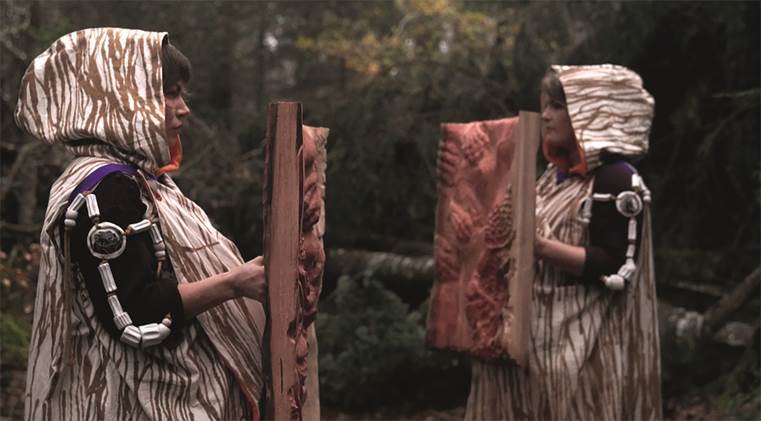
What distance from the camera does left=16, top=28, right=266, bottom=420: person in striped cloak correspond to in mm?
3012

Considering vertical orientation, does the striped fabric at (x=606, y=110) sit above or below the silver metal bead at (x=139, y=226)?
above

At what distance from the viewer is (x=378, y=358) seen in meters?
8.19

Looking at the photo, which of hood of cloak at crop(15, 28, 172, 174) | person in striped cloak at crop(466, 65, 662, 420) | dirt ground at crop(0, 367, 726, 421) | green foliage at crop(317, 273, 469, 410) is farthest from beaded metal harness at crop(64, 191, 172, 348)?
green foliage at crop(317, 273, 469, 410)

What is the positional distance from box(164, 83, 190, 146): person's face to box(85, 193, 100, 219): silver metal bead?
1.03 feet

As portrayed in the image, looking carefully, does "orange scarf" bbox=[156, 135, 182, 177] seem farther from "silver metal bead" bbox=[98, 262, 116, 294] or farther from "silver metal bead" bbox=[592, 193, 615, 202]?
"silver metal bead" bbox=[592, 193, 615, 202]

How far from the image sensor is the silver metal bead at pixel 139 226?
3.00m

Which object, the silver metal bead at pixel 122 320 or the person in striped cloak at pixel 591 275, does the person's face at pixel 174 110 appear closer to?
the silver metal bead at pixel 122 320

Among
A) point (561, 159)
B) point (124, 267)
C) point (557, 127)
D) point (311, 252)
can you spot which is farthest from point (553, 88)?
point (124, 267)

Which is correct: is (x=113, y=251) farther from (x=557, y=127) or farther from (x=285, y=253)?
(x=557, y=127)

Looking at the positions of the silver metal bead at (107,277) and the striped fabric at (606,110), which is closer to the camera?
the silver metal bead at (107,277)

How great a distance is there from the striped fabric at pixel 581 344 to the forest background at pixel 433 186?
95.3 inches

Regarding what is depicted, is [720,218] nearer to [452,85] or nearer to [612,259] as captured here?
[452,85]

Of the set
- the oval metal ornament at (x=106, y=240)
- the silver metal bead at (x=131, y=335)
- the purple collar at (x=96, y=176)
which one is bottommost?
the silver metal bead at (x=131, y=335)

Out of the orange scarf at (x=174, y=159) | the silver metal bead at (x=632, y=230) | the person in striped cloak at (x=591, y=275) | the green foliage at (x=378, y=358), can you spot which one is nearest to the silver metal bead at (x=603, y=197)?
the person in striped cloak at (x=591, y=275)
